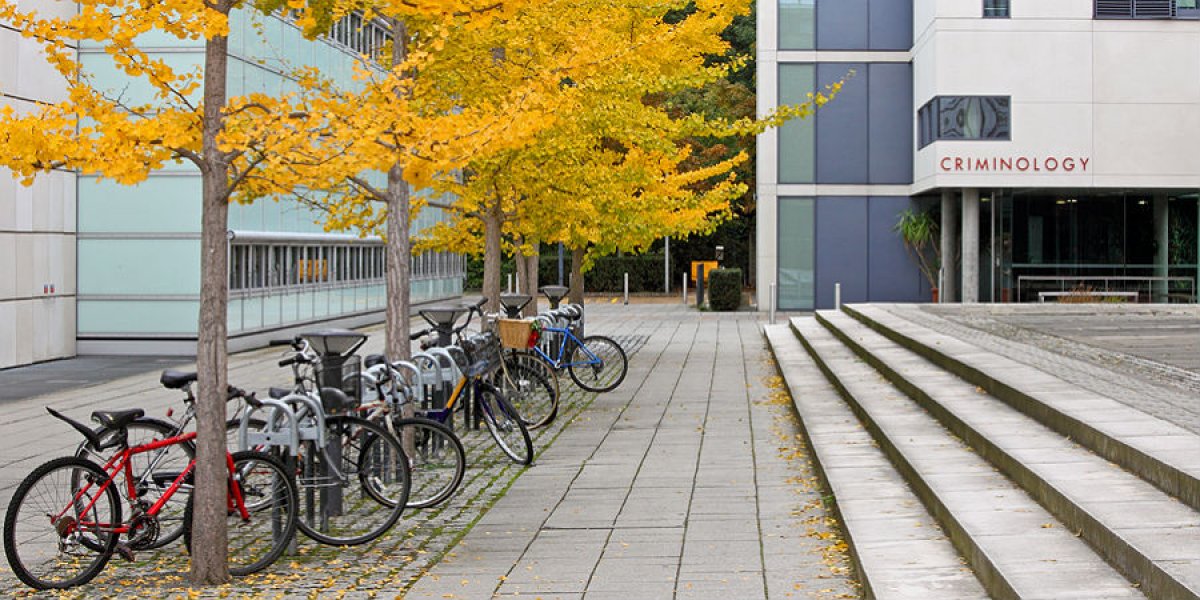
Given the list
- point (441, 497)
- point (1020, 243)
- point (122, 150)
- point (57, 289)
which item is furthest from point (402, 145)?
point (1020, 243)

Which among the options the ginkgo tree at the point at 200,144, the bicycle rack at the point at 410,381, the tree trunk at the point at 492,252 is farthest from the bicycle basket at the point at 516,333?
the ginkgo tree at the point at 200,144

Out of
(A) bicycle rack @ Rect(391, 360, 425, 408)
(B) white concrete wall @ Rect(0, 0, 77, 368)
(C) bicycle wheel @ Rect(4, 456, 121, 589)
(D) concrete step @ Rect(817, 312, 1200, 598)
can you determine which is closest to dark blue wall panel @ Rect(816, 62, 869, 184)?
(B) white concrete wall @ Rect(0, 0, 77, 368)

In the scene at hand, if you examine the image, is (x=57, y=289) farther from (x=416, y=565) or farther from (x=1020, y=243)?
(x=1020, y=243)

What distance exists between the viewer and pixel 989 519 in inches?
283

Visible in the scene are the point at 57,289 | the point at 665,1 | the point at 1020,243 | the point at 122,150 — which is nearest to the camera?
the point at 122,150

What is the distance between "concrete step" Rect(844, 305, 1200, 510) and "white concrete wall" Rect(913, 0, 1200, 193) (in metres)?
18.6

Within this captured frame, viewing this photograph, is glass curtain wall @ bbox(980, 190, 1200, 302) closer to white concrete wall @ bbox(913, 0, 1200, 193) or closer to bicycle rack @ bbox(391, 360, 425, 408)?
white concrete wall @ bbox(913, 0, 1200, 193)

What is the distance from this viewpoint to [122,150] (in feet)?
24.0

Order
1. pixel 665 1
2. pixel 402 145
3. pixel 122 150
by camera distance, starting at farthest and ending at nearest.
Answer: pixel 665 1 < pixel 402 145 < pixel 122 150

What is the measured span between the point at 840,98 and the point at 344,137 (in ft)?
101

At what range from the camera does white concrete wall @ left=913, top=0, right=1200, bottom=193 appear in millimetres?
31750

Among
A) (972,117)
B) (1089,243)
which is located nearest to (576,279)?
(972,117)

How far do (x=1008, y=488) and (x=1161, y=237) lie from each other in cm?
2821

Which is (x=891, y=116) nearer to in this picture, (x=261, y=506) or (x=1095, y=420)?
(x=1095, y=420)
